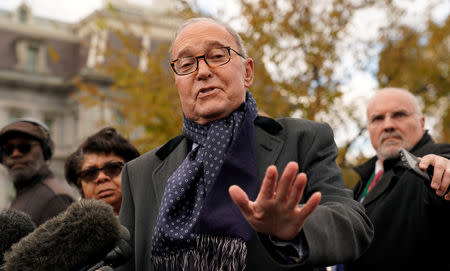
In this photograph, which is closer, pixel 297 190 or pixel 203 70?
pixel 297 190

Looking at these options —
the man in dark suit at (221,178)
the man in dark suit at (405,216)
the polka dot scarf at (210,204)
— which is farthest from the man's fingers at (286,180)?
the man in dark suit at (405,216)

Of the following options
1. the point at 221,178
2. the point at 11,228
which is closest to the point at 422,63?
the point at 221,178

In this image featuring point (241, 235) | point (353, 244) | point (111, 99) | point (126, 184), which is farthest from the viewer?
point (111, 99)

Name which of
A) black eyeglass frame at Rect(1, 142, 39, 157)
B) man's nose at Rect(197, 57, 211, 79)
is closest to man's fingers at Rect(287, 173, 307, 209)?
man's nose at Rect(197, 57, 211, 79)

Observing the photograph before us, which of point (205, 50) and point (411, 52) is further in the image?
point (411, 52)

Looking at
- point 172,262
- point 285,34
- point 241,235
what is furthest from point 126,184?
point 285,34

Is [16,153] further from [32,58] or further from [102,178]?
[32,58]

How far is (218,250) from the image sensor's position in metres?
1.92

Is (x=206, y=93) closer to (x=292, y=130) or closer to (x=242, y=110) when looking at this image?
(x=242, y=110)

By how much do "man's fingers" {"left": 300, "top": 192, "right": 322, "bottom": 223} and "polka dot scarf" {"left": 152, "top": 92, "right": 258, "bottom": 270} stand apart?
453 millimetres

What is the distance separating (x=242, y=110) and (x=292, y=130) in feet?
0.70

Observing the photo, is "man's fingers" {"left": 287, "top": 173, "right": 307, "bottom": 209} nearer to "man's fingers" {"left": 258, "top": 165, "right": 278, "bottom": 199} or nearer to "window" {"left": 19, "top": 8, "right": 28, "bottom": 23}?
"man's fingers" {"left": 258, "top": 165, "right": 278, "bottom": 199}

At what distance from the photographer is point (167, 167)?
2307 mm

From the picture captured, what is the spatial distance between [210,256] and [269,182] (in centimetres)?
61
